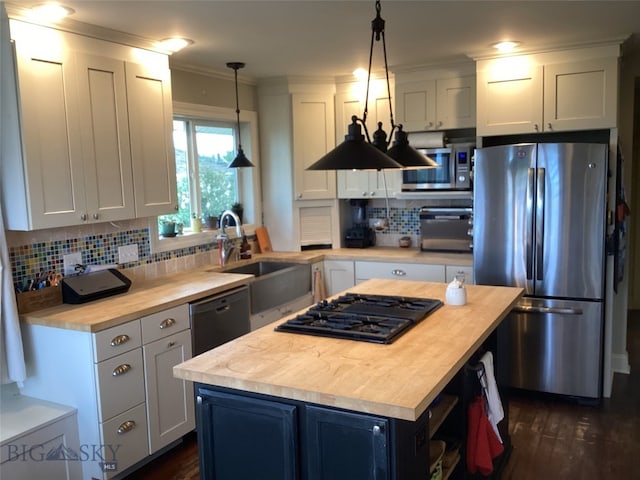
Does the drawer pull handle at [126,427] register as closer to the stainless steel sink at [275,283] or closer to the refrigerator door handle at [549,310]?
the stainless steel sink at [275,283]

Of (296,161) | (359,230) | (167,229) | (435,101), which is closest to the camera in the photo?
(167,229)

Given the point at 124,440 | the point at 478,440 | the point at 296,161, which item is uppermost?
the point at 296,161

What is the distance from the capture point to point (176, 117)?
13.8 feet

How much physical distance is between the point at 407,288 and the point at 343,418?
158 centimetres

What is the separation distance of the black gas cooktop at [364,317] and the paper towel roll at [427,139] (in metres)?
1.91

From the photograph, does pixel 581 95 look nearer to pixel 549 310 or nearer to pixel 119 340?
pixel 549 310

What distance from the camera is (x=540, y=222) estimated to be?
3703 mm

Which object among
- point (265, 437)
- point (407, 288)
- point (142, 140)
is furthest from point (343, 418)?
point (142, 140)

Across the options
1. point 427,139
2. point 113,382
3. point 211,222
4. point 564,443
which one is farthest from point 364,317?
point 427,139

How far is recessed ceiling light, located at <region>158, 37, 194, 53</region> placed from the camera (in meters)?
3.39

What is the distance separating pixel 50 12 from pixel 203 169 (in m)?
1.86

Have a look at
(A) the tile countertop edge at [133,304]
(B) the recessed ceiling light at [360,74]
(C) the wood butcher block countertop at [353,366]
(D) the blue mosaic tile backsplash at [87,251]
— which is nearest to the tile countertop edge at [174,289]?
(A) the tile countertop edge at [133,304]

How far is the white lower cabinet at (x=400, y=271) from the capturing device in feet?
14.2

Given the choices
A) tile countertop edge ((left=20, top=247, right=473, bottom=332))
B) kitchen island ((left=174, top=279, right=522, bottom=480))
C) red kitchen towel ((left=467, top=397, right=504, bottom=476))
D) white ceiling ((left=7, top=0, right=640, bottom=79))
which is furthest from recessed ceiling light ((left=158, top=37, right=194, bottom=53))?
red kitchen towel ((left=467, top=397, right=504, bottom=476))
